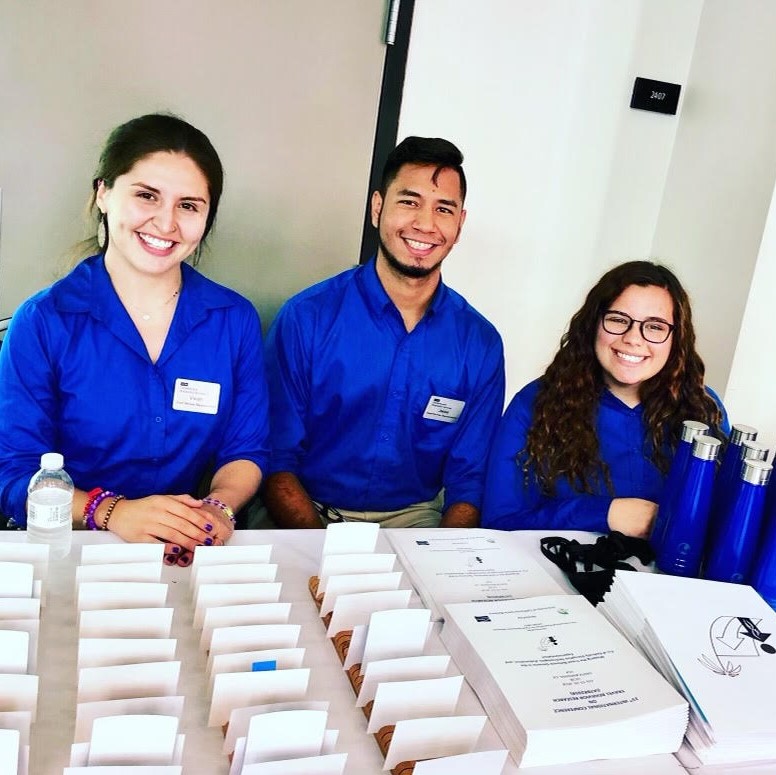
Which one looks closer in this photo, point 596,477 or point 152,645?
point 152,645

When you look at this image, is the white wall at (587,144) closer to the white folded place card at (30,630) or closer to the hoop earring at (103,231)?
the hoop earring at (103,231)

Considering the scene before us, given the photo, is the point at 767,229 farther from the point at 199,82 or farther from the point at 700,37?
the point at 199,82

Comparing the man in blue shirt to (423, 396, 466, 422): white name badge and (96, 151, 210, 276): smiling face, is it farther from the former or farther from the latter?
(96, 151, 210, 276): smiling face

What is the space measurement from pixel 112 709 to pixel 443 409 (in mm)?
1316

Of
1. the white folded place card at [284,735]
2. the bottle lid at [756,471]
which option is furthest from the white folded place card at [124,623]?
the bottle lid at [756,471]

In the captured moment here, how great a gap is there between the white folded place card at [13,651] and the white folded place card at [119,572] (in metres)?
0.18

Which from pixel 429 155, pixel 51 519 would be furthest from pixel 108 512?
pixel 429 155

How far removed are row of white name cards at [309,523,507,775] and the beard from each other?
3.09 ft

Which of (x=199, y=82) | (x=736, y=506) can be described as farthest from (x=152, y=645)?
(x=199, y=82)

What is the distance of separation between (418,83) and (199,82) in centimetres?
65

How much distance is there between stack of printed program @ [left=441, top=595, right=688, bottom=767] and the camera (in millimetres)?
882

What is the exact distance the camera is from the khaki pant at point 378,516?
77.8 inches

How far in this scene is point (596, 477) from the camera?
64.9 inches

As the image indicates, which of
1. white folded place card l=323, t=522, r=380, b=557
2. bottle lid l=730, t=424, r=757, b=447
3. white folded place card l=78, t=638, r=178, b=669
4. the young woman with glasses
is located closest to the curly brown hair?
the young woman with glasses
